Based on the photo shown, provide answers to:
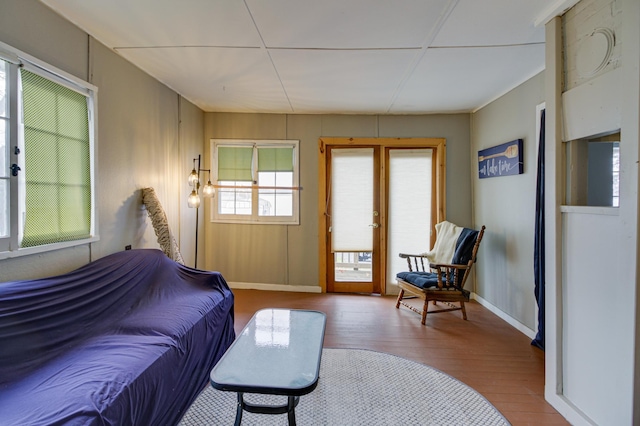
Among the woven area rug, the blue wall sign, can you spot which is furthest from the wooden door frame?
the woven area rug

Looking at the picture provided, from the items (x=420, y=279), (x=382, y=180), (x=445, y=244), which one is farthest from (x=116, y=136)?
(x=445, y=244)

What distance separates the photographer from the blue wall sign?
9.82ft

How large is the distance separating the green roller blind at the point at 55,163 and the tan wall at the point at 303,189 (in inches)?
81.6

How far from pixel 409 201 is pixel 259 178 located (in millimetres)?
2070

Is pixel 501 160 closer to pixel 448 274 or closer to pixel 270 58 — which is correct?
pixel 448 274

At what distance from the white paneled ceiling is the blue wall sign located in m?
0.61

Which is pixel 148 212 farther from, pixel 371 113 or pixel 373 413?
pixel 371 113

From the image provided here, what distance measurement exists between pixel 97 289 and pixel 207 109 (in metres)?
2.86

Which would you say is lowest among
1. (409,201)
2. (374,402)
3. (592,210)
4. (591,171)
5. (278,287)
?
(374,402)

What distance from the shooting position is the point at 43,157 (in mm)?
1854

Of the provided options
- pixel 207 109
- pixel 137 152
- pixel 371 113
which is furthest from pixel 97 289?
pixel 371 113

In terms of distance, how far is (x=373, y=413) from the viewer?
70.2 inches

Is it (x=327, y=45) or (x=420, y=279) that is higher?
(x=327, y=45)

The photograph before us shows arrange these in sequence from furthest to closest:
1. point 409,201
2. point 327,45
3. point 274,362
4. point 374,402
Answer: point 409,201
point 327,45
point 374,402
point 274,362
